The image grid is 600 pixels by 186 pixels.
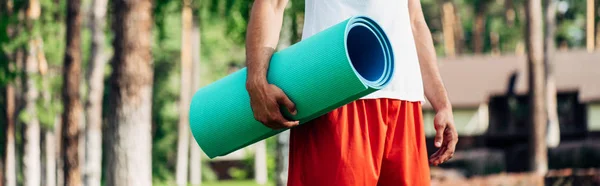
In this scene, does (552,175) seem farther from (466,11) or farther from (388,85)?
(466,11)

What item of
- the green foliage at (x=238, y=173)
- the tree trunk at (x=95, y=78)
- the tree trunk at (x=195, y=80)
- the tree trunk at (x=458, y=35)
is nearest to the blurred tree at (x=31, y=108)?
the tree trunk at (x=95, y=78)

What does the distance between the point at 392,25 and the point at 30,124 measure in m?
27.0

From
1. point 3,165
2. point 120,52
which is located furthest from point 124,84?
point 3,165

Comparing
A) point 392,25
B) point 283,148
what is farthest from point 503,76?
point 392,25

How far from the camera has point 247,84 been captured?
3.26 meters

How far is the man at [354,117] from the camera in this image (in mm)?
3266

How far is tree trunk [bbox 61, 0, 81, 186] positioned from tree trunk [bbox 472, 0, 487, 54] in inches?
1628

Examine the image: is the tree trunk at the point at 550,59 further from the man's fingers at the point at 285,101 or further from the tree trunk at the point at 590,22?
the man's fingers at the point at 285,101

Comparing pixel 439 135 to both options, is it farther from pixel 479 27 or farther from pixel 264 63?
pixel 479 27

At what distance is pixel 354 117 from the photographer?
131 inches

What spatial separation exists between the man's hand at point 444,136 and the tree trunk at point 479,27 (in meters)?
57.2

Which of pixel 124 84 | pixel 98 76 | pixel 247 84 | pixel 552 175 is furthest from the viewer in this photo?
pixel 552 175

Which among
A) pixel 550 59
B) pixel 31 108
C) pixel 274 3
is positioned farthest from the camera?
pixel 550 59

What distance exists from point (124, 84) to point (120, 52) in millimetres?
284
